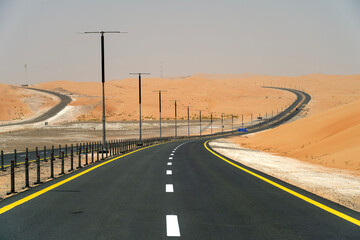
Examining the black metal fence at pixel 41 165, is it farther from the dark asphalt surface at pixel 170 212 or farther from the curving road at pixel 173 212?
the dark asphalt surface at pixel 170 212

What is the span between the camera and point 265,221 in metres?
8.19

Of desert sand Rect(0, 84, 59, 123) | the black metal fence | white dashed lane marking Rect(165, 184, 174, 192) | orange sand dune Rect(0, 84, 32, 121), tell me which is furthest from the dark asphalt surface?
orange sand dune Rect(0, 84, 32, 121)

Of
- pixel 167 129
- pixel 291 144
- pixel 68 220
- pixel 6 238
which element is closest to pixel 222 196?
pixel 68 220

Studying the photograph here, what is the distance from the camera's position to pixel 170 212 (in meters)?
9.07

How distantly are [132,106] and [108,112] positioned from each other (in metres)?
15.0

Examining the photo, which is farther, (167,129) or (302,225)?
(167,129)

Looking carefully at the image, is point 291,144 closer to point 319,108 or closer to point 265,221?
point 265,221

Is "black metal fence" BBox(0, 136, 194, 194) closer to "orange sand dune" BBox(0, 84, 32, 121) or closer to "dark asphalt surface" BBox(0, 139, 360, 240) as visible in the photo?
"dark asphalt surface" BBox(0, 139, 360, 240)

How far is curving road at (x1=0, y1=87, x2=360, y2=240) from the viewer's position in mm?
7234

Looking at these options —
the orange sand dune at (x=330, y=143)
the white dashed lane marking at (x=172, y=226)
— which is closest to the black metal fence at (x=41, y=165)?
the white dashed lane marking at (x=172, y=226)

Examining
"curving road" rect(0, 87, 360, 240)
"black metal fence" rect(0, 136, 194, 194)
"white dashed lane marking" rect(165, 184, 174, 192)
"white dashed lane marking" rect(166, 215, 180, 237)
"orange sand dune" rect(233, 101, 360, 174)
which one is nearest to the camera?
"white dashed lane marking" rect(166, 215, 180, 237)

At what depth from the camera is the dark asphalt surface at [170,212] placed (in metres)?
7.18

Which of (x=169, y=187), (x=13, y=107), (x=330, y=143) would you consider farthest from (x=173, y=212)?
(x=13, y=107)

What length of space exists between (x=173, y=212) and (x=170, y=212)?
6cm
